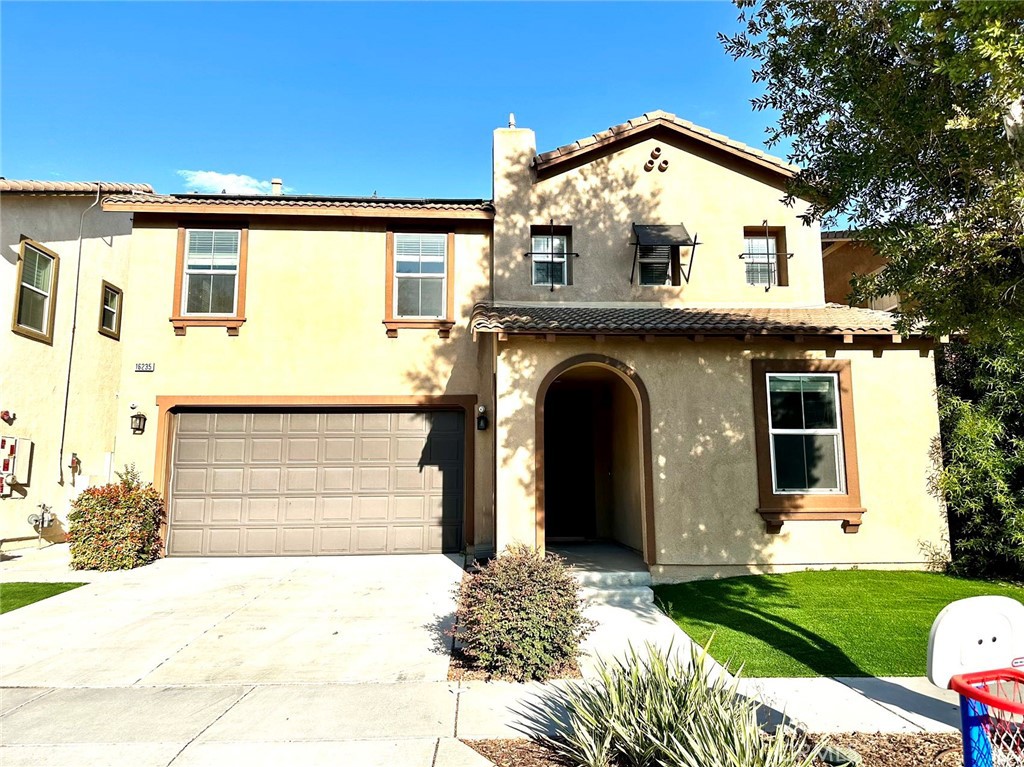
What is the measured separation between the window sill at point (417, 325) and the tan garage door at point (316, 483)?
1550mm

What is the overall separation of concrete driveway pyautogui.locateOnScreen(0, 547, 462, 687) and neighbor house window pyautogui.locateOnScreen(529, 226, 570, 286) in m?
5.45

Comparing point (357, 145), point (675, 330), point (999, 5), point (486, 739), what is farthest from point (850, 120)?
→ point (357, 145)

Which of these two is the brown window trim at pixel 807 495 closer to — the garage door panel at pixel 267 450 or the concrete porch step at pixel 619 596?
the concrete porch step at pixel 619 596

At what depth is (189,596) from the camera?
27.2 feet

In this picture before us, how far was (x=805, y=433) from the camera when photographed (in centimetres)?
941

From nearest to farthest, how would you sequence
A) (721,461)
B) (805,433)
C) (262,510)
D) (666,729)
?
(666,729) < (721,461) < (805,433) < (262,510)

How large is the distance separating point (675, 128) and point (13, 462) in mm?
13371

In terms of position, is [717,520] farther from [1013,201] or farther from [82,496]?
[82,496]

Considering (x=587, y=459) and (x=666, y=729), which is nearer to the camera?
(x=666, y=729)

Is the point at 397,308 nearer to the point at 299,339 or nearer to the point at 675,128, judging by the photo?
the point at 299,339

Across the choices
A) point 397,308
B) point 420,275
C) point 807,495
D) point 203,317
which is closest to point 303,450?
point 203,317

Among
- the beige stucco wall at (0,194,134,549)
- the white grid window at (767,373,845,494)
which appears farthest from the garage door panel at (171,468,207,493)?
the white grid window at (767,373,845,494)

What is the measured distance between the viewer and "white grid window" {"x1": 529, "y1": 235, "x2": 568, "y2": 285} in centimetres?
1121

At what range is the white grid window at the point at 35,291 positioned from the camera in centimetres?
1093
